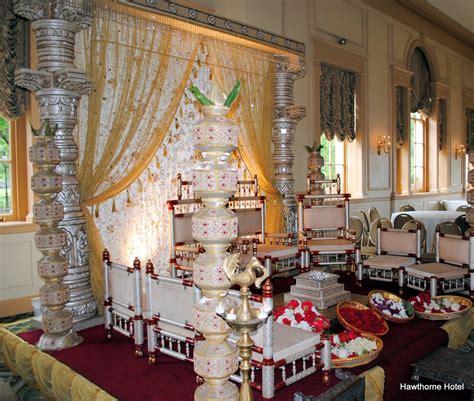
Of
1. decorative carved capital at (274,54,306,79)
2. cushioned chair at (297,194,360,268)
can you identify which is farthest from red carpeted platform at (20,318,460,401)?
decorative carved capital at (274,54,306,79)

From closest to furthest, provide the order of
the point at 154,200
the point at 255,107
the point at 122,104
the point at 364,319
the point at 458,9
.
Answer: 1. the point at 364,319
2. the point at 122,104
3. the point at 154,200
4. the point at 255,107
5. the point at 458,9

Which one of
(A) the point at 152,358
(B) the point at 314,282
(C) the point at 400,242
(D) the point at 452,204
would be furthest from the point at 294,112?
(D) the point at 452,204

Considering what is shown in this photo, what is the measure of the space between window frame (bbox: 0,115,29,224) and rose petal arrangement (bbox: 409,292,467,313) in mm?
4208

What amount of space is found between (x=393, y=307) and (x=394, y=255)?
5.31 ft

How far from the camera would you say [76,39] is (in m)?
4.48

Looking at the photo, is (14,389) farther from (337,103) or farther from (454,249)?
(337,103)

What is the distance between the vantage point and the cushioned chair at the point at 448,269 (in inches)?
191

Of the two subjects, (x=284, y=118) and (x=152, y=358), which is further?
(x=284, y=118)

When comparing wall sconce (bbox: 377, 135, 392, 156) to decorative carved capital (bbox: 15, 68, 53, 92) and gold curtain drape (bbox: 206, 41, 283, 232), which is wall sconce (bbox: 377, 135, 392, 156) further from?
decorative carved capital (bbox: 15, 68, 53, 92)

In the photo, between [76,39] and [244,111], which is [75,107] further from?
[244,111]

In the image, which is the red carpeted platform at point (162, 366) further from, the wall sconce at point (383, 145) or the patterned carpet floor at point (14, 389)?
the wall sconce at point (383, 145)

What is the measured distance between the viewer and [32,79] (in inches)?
154

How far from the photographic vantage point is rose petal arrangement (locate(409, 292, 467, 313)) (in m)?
4.28

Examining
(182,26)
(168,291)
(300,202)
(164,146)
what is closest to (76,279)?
(168,291)
